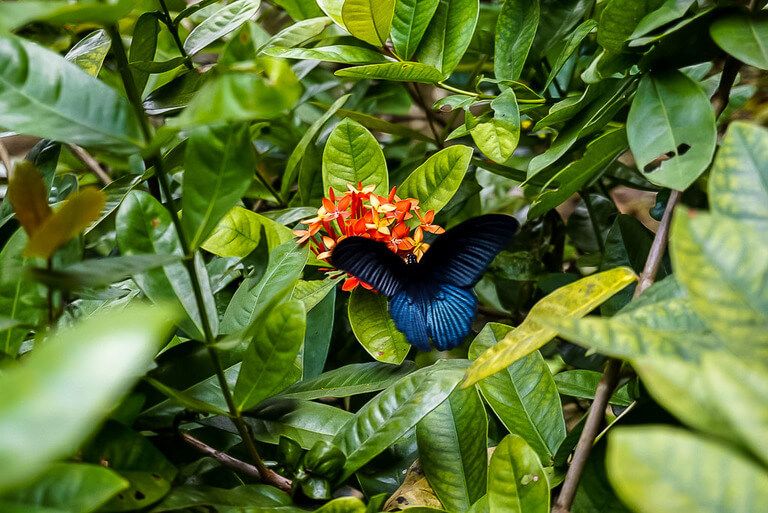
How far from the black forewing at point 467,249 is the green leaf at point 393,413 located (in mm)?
142

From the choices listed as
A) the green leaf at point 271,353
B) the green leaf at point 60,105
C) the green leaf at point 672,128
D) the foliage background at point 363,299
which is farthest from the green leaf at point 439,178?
the green leaf at point 60,105

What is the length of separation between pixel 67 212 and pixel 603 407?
1.53ft

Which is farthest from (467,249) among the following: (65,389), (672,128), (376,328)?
(65,389)

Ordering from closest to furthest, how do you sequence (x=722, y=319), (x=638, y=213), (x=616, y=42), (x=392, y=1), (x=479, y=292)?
(x=722, y=319)
(x=616, y=42)
(x=392, y=1)
(x=479, y=292)
(x=638, y=213)

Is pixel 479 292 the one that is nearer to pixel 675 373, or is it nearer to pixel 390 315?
pixel 390 315

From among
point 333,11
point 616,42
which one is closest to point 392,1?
point 333,11

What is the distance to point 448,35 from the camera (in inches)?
37.7

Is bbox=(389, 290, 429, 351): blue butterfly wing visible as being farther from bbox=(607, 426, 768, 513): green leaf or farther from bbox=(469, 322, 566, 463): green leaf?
bbox=(607, 426, 768, 513): green leaf

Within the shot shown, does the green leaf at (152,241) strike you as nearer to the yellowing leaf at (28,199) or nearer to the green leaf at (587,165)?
the yellowing leaf at (28,199)

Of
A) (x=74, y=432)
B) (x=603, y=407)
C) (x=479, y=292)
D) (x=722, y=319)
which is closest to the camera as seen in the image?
(x=74, y=432)

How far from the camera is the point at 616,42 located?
2.52 ft

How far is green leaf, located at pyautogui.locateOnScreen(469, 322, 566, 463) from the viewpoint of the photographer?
74cm

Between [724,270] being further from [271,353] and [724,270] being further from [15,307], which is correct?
[15,307]

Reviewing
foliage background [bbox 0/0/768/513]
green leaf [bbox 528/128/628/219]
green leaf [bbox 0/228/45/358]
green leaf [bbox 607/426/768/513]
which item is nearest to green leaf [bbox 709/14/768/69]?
foliage background [bbox 0/0/768/513]
